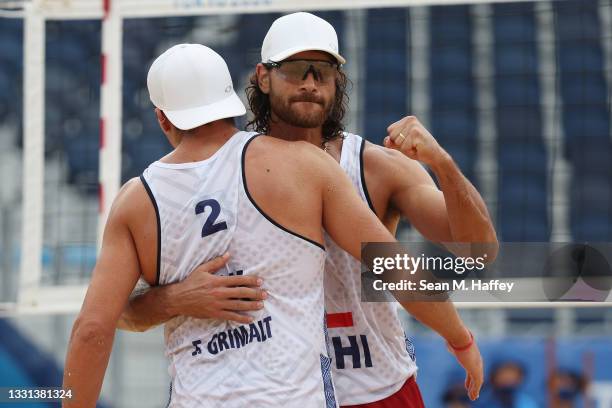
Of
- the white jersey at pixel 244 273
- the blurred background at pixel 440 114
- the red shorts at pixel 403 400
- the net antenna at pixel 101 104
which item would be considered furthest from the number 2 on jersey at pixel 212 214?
the blurred background at pixel 440 114

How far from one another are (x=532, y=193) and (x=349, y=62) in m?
1.28

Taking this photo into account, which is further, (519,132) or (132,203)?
(519,132)

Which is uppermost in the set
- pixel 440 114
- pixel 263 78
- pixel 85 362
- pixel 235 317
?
pixel 440 114

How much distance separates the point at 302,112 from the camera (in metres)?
2.88

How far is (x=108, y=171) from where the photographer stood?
5.46 metres

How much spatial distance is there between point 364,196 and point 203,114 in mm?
573

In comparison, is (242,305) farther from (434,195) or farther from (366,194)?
(434,195)

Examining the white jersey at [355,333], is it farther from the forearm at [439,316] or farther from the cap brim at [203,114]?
the cap brim at [203,114]

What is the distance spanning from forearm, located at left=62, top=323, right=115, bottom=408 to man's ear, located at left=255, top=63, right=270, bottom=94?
84 centimetres

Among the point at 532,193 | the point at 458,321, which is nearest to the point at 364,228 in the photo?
the point at 458,321

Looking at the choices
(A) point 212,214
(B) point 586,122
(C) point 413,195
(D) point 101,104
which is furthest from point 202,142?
(B) point 586,122

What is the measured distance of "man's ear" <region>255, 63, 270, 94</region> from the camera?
3014 mm

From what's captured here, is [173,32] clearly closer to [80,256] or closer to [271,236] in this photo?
[80,256]

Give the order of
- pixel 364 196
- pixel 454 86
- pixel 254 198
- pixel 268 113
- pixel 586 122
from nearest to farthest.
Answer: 1. pixel 254 198
2. pixel 364 196
3. pixel 268 113
4. pixel 586 122
5. pixel 454 86
